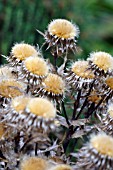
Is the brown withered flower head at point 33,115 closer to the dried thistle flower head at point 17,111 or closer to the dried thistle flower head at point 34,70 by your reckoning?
the dried thistle flower head at point 17,111

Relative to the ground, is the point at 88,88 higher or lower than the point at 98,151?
higher

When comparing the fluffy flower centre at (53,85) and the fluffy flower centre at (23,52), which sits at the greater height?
the fluffy flower centre at (23,52)

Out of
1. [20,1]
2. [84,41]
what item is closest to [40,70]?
[20,1]

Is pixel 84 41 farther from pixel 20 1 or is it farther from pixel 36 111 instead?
pixel 36 111

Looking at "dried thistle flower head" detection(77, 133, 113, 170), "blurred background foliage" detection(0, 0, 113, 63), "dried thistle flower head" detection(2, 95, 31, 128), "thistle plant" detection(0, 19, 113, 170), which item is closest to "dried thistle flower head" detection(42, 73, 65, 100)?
"thistle plant" detection(0, 19, 113, 170)

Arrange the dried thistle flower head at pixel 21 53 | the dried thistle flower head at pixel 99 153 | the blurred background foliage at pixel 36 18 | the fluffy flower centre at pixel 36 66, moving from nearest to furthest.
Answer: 1. the dried thistle flower head at pixel 99 153
2. the fluffy flower centre at pixel 36 66
3. the dried thistle flower head at pixel 21 53
4. the blurred background foliage at pixel 36 18

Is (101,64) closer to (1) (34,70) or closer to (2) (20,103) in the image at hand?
(1) (34,70)

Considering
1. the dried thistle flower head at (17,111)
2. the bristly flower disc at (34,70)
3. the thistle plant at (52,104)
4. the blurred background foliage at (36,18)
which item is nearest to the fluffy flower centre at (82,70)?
the thistle plant at (52,104)

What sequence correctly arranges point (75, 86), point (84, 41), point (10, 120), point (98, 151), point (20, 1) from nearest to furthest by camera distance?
point (98, 151)
point (10, 120)
point (75, 86)
point (20, 1)
point (84, 41)
